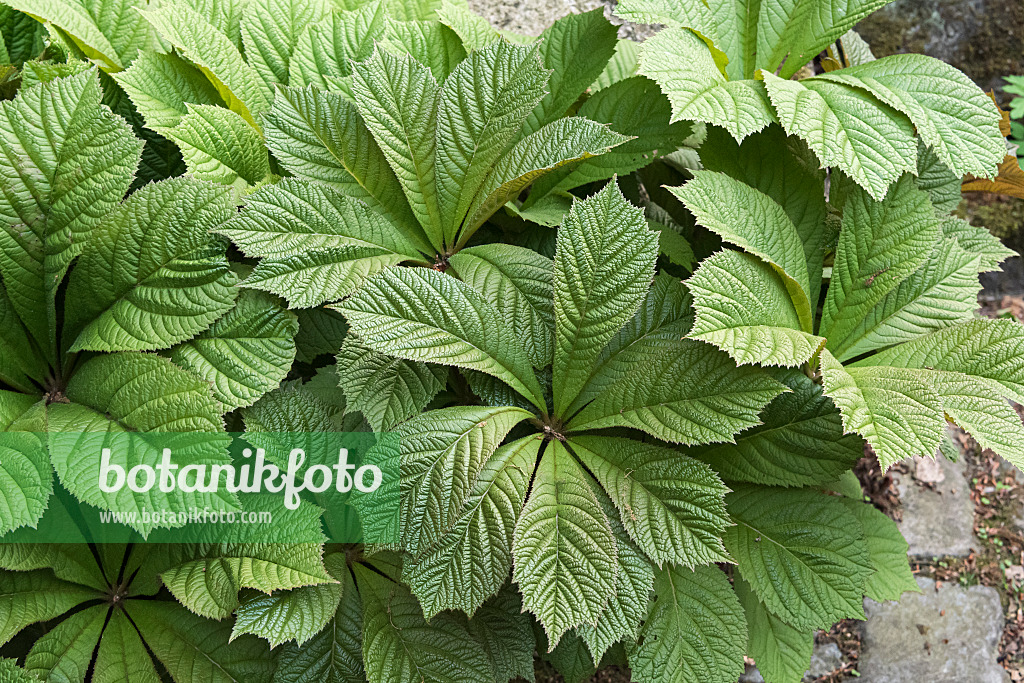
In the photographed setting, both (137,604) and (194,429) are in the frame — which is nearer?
(194,429)

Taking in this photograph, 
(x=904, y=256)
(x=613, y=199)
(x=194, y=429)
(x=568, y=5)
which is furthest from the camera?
(x=568, y=5)

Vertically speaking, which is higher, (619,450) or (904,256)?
(904,256)

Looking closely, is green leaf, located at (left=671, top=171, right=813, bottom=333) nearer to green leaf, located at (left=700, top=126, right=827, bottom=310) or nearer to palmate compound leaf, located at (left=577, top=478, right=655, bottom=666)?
green leaf, located at (left=700, top=126, right=827, bottom=310)

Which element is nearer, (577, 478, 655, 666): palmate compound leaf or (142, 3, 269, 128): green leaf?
(577, 478, 655, 666): palmate compound leaf

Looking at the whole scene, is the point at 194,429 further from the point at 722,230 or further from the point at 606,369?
the point at 722,230

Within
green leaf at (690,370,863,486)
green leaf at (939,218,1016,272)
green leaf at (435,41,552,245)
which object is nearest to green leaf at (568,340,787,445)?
green leaf at (690,370,863,486)

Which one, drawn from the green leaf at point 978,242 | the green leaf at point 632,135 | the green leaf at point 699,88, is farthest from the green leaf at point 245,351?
the green leaf at point 978,242

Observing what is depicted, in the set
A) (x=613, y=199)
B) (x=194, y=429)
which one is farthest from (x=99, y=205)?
(x=613, y=199)
